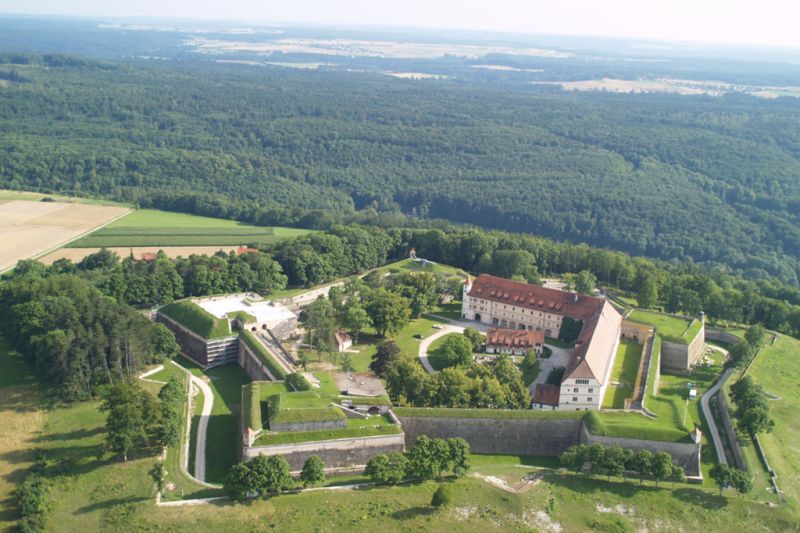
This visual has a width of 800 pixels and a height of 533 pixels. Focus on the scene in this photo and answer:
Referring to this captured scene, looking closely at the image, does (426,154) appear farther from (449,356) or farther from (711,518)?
(711,518)

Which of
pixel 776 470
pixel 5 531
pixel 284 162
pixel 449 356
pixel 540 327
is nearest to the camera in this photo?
pixel 5 531

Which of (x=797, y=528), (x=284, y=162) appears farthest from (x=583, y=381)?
(x=284, y=162)

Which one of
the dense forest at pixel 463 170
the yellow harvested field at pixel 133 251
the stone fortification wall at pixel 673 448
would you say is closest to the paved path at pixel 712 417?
the stone fortification wall at pixel 673 448

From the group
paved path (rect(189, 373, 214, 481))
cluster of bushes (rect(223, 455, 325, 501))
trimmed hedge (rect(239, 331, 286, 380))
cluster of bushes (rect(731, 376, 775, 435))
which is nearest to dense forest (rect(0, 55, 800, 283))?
cluster of bushes (rect(731, 376, 775, 435))

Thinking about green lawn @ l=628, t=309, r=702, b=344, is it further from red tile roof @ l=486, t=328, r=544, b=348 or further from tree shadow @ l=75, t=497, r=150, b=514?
tree shadow @ l=75, t=497, r=150, b=514

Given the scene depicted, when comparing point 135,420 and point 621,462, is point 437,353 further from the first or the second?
point 135,420
